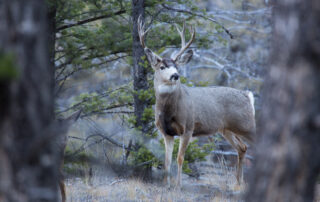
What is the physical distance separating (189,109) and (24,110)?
232 inches

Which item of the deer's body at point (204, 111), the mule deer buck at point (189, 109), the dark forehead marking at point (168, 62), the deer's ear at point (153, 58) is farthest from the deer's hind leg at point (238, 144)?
the deer's ear at point (153, 58)

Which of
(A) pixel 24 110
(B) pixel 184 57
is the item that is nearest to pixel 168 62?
(B) pixel 184 57

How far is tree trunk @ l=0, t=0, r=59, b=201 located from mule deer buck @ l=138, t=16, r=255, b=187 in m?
4.86

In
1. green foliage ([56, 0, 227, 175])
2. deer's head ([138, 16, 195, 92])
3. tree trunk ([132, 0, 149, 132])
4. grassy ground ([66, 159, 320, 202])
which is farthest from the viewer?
tree trunk ([132, 0, 149, 132])

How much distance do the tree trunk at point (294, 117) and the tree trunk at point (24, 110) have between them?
1.49m

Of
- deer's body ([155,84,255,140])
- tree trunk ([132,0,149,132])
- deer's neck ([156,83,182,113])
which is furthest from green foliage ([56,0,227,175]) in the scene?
deer's neck ([156,83,182,113])

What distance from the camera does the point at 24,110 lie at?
Answer: 2504mm

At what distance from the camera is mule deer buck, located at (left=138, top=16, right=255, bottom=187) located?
7879 millimetres

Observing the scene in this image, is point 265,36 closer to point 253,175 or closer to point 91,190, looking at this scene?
point 91,190

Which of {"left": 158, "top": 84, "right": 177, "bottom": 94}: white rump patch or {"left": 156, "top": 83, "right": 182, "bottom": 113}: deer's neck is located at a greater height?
{"left": 158, "top": 84, "right": 177, "bottom": 94}: white rump patch

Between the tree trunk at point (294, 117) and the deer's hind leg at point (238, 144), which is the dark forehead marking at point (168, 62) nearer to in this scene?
the deer's hind leg at point (238, 144)

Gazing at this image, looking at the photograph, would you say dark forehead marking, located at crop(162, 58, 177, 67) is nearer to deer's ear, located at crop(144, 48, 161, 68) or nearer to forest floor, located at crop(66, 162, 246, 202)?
deer's ear, located at crop(144, 48, 161, 68)

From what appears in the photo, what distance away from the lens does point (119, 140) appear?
8789 millimetres

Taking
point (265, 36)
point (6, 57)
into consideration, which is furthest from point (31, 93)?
point (265, 36)
